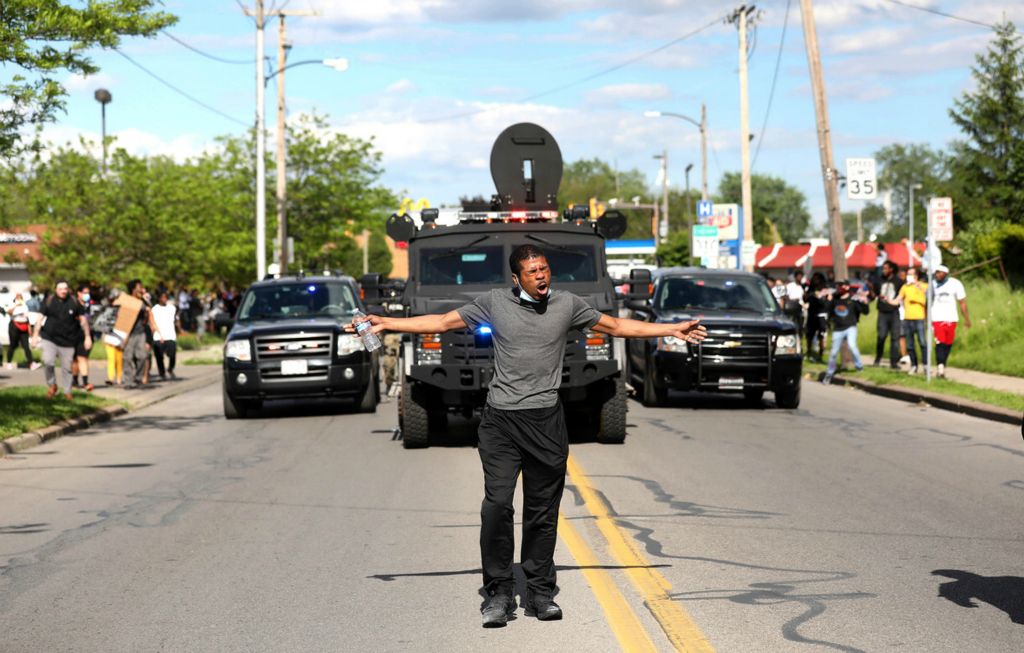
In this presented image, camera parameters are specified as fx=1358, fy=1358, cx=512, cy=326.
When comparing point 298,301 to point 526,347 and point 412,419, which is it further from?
point 526,347

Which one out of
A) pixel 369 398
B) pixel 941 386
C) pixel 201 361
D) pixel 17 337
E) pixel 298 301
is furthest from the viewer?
pixel 201 361

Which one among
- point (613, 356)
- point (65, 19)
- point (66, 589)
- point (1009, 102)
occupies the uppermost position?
point (1009, 102)

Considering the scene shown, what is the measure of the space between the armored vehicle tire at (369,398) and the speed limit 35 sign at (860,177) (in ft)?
34.8

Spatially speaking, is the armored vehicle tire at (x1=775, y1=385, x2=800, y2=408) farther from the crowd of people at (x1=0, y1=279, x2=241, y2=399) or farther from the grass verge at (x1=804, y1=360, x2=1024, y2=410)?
the crowd of people at (x1=0, y1=279, x2=241, y2=399)

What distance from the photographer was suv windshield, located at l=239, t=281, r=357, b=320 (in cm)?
2028

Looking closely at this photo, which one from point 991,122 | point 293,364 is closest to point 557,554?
point 293,364

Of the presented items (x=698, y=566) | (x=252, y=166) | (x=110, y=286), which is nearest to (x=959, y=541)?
(x=698, y=566)

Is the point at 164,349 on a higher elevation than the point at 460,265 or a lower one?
lower

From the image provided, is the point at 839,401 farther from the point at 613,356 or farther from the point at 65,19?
Answer: the point at 65,19

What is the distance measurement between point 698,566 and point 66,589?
11.9 feet

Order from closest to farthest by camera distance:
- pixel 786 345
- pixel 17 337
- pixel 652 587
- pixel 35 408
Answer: pixel 652 587 < pixel 35 408 < pixel 786 345 < pixel 17 337

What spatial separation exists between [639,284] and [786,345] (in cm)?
476

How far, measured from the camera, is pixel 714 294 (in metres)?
20.6

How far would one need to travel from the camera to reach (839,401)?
826 inches
